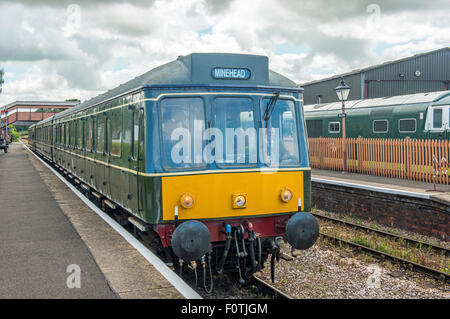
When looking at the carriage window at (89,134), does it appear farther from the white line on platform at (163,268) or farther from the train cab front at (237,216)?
the train cab front at (237,216)

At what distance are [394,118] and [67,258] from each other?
1421cm

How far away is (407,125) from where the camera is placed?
17203 millimetres

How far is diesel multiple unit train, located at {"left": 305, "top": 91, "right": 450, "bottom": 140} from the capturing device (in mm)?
16125

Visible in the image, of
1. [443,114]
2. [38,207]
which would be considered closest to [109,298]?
[38,207]

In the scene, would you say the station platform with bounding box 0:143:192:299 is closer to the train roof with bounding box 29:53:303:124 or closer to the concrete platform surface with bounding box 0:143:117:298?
the concrete platform surface with bounding box 0:143:117:298

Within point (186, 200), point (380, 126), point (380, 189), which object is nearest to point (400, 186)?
point (380, 189)

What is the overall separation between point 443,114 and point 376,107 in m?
3.21

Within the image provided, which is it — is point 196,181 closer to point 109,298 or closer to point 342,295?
point 109,298

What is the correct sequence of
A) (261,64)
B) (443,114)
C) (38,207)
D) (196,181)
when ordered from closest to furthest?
1. (196,181)
2. (261,64)
3. (38,207)
4. (443,114)

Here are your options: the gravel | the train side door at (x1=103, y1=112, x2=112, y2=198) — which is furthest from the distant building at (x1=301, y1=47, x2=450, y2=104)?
the train side door at (x1=103, y1=112, x2=112, y2=198)

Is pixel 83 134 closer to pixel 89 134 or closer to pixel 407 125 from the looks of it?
pixel 89 134

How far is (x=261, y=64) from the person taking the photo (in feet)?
22.4
